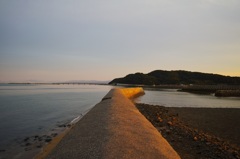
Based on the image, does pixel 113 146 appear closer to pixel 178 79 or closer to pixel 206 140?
pixel 206 140

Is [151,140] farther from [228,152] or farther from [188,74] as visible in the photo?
[188,74]

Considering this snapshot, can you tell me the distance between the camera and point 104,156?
4836 mm

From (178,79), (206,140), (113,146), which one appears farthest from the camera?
(178,79)

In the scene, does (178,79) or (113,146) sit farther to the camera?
(178,79)

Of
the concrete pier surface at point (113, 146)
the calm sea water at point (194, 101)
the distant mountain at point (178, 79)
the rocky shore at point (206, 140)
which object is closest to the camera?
the concrete pier surface at point (113, 146)

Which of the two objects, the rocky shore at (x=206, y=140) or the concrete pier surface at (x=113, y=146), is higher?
the concrete pier surface at (x=113, y=146)

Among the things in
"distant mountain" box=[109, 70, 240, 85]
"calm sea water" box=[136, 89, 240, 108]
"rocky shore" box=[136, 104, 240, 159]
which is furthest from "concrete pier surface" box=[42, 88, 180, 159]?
"distant mountain" box=[109, 70, 240, 85]

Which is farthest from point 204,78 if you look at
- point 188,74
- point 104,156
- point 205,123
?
point 104,156

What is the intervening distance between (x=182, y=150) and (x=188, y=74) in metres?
185

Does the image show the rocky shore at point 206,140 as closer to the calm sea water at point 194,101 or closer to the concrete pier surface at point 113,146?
the concrete pier surface at point 113,146

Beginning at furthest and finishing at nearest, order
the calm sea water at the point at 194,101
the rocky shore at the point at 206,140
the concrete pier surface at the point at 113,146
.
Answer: the calm sea water at the point at 194,101, the rocky shore at the point at 206,140, the concrete pier surface at the point at 113,146

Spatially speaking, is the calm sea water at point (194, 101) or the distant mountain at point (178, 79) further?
the distant mountain at point (178, 79)

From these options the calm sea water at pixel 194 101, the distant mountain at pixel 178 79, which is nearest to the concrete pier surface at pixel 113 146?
the calm sea water at pixel 194 101

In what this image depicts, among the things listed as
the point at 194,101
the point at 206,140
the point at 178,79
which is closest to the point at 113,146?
the point at 206,140
